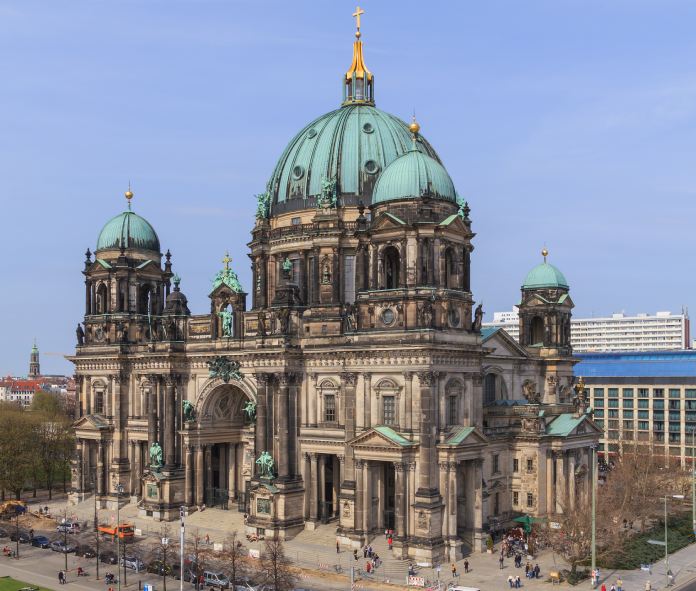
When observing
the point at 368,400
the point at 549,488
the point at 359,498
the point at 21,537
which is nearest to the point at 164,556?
the point at 359,498

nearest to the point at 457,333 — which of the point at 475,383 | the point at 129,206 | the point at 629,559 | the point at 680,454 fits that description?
the point at 475,383

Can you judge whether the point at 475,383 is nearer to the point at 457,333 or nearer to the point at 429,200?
the point at 457,333

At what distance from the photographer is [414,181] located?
7800cm

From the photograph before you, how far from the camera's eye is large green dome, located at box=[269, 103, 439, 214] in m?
93.2

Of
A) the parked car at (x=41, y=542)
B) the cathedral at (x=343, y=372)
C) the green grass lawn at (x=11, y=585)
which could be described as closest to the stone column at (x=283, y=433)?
the cathedral at (x=343, y=372)

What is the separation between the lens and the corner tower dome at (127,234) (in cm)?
10550

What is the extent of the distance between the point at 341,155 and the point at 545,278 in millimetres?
29915

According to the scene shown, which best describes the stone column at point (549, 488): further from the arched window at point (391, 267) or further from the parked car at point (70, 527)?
the parked car at point (70, 527)

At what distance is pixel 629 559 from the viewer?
7600cm

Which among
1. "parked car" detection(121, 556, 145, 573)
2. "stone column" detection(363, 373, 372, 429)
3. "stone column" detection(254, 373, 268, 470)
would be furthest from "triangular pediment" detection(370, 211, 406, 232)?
"parked car" detection(121, 556, 145, 573)

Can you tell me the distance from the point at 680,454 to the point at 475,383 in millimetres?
74671

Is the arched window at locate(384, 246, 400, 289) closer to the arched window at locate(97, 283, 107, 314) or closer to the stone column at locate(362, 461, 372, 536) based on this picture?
the stone column at locate(362, 461, 372, 536)

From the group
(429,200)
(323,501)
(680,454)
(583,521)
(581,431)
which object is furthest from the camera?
(680,454)

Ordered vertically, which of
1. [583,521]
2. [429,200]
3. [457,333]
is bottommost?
[583,521]
